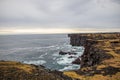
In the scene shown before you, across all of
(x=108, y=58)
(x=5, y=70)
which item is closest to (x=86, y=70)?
(x=108, y=58)

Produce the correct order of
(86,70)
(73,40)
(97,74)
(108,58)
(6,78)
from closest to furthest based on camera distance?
(6,78)
(97,74)
(86,70)
(108,58)
(73,40)

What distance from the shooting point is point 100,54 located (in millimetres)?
59625

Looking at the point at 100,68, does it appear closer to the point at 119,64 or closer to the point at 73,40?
the point at 119,64

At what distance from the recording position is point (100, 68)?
4353cm

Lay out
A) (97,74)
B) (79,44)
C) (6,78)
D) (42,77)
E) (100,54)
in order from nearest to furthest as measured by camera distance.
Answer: (6,78) < (42,77) < (97,74) < (100,54) < (79,44)

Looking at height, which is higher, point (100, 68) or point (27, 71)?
point (27, 71)

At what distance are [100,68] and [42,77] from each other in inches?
774

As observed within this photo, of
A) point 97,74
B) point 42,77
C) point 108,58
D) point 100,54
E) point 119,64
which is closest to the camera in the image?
point 42,77

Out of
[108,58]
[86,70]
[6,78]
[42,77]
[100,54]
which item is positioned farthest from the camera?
[100,54]

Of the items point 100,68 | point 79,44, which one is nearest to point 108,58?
point 100,68

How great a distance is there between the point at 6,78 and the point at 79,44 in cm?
14957

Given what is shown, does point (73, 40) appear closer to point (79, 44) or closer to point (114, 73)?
point (79, 44)

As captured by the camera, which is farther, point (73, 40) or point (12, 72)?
point (73, 40)

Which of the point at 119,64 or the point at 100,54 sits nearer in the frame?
the point at 119,64
